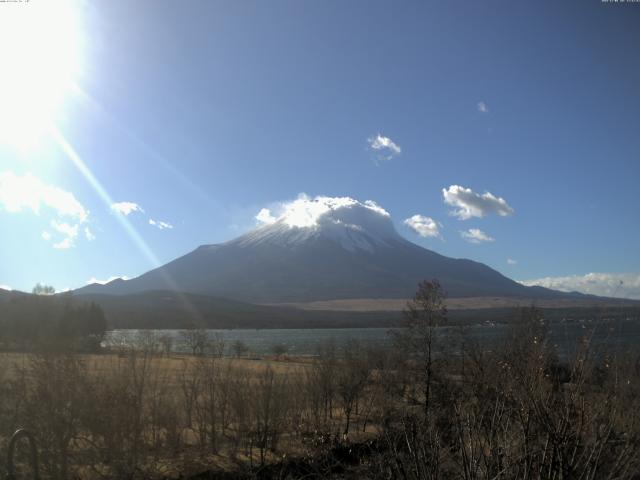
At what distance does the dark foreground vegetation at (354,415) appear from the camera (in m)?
4.59

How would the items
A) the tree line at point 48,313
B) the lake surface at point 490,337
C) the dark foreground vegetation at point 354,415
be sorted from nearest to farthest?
the dark foreground vegetation at point 354,415 → the lake surface at point 490,337 → the tree line at point 48,313

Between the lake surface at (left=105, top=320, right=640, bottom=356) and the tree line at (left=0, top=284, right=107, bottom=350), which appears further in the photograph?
the tree line at (left=0, top=284, right=107, bottom=350)

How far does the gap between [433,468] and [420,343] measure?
20.3 metres

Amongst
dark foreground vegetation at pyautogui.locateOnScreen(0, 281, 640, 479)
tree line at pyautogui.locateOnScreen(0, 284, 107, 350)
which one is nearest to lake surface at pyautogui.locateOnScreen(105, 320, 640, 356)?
dark foreground vegetation at pyautogui.locateOnScreen(0, 281, 640, 479)

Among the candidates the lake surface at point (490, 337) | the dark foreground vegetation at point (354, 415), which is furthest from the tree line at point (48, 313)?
the dark foreground vegetation at point (354, 415)

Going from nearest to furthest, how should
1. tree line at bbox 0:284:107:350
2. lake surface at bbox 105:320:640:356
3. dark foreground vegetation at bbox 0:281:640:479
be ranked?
1. dark foreground vegetation at bbox 0:281:640:479
2. lake surface at bbox 105:320:640:356
3. tree line at bbox 0:284:107:350

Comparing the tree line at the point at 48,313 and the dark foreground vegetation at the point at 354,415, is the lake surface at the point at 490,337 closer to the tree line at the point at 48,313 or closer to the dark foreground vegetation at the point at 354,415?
the dark foreground vegetation at the point at 354,415

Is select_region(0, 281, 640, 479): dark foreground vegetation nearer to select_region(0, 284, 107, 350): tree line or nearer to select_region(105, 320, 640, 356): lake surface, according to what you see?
select_region(105, 320, 640, 356): lake surface

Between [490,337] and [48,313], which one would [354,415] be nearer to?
[490,337]

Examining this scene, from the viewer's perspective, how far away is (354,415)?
2625 cm

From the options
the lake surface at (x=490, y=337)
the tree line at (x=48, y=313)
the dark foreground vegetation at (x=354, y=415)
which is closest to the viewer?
the dark foreground vegetation at (x=354, y=415)

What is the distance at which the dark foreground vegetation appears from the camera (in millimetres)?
4590

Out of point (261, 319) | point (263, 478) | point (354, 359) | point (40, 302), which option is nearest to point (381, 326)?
point (261, 319)

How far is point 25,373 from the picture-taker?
12.2 meters
